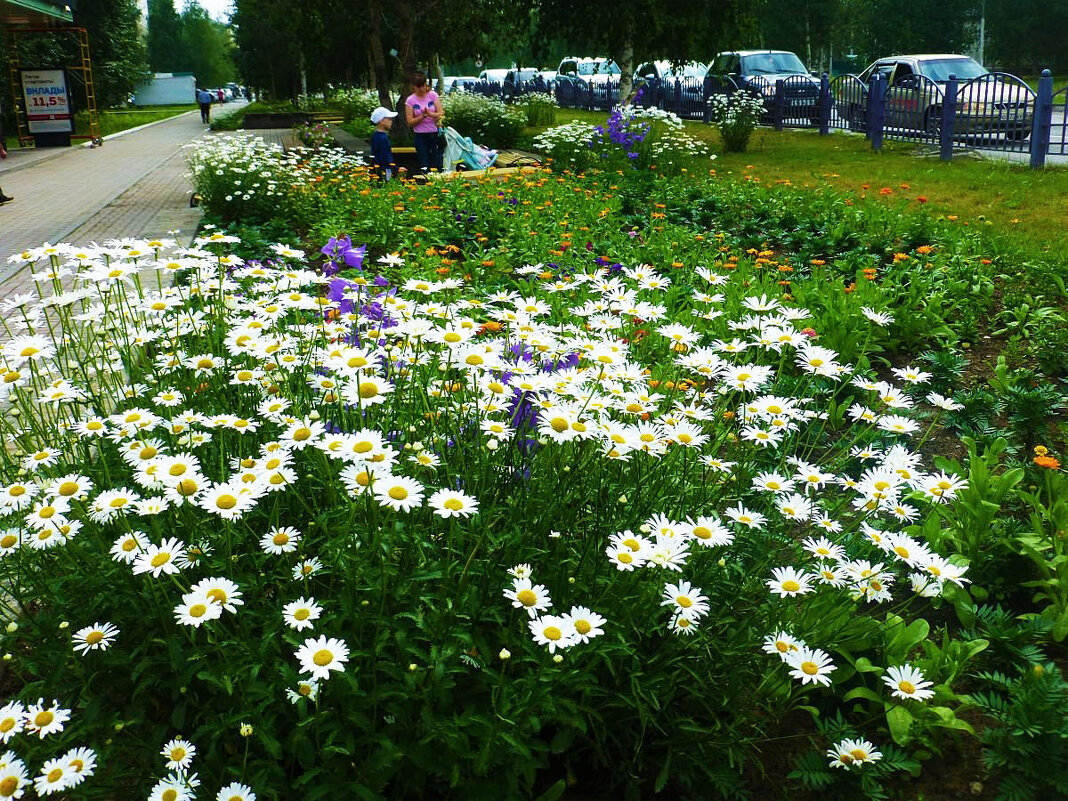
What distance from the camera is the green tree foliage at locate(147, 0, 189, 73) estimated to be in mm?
99625

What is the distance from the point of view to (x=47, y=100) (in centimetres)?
2227

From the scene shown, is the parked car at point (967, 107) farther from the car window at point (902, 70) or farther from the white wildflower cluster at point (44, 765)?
the white wildflower cluster at point (44, 765)

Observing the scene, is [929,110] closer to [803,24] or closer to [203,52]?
[803,24]

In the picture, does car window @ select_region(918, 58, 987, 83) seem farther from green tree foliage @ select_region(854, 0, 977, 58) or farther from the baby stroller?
green tree foliage @ select_region(854, 0, 977, 58)

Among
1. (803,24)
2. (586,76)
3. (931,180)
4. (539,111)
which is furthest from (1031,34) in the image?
(931,180)

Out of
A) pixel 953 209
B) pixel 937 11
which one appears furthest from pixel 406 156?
pixel 937 11

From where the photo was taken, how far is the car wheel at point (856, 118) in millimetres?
17663

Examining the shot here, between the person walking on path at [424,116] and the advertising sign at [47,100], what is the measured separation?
14.6 metres

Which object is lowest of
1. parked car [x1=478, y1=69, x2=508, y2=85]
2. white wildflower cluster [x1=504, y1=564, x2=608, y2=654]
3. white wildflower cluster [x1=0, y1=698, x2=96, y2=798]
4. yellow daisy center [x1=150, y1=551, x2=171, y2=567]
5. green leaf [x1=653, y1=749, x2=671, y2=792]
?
green leaf [x1=653, y1=749, x2=671, y2=792]

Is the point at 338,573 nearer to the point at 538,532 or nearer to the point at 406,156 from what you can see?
the point at 538,532

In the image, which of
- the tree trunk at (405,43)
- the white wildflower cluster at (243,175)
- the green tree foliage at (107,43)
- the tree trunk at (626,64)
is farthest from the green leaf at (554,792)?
the green tree foliage at (107,43)

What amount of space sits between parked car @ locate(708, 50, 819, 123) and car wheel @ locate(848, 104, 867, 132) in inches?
76.3

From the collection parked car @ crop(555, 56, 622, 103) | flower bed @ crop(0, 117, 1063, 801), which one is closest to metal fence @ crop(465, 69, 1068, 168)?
parked car @ crop(555, 56, 622, 103)

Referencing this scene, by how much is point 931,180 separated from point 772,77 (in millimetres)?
12720
